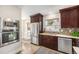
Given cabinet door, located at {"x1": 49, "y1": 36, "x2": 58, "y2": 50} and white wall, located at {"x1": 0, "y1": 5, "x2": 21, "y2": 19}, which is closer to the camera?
white wall, located at {"x1": 0, "y1": 5, "x2": 21, "y2": 19}

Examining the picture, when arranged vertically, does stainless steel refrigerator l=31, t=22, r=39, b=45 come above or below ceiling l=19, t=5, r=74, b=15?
below

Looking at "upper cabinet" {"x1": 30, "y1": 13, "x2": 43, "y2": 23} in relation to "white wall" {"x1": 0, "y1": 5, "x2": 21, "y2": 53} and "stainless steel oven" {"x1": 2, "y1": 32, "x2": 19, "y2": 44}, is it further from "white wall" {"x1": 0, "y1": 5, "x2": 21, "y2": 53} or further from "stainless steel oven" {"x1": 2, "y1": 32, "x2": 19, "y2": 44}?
"stainless steel oven" {"x1": 2, "y1": 32, "x2": 19, "y2": 44}

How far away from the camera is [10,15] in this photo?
1.27 metres

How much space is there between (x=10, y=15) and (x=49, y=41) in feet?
2.18

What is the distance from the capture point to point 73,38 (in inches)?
48.9

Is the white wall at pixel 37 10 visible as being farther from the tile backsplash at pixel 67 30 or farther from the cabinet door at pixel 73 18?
the tile backsplash at pixel 67 30

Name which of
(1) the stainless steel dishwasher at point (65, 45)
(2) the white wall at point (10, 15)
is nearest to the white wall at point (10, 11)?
(2) the white wall at point (10, 15)

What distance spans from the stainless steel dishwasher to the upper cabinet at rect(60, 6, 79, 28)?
0.19 m

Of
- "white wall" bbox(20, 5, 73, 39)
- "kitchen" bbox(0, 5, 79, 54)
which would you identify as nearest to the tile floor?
"kitchen" bbox(0, 5, 79, 54)

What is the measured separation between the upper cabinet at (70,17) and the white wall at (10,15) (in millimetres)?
616

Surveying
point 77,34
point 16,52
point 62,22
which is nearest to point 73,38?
point 77,34

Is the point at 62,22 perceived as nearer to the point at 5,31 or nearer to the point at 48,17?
the point at 48,17

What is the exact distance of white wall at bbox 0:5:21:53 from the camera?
4.03 ft

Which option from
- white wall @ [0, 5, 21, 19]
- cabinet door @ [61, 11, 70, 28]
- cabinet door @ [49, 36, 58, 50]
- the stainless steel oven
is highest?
white wall @ [0, 5, 21, 19]
